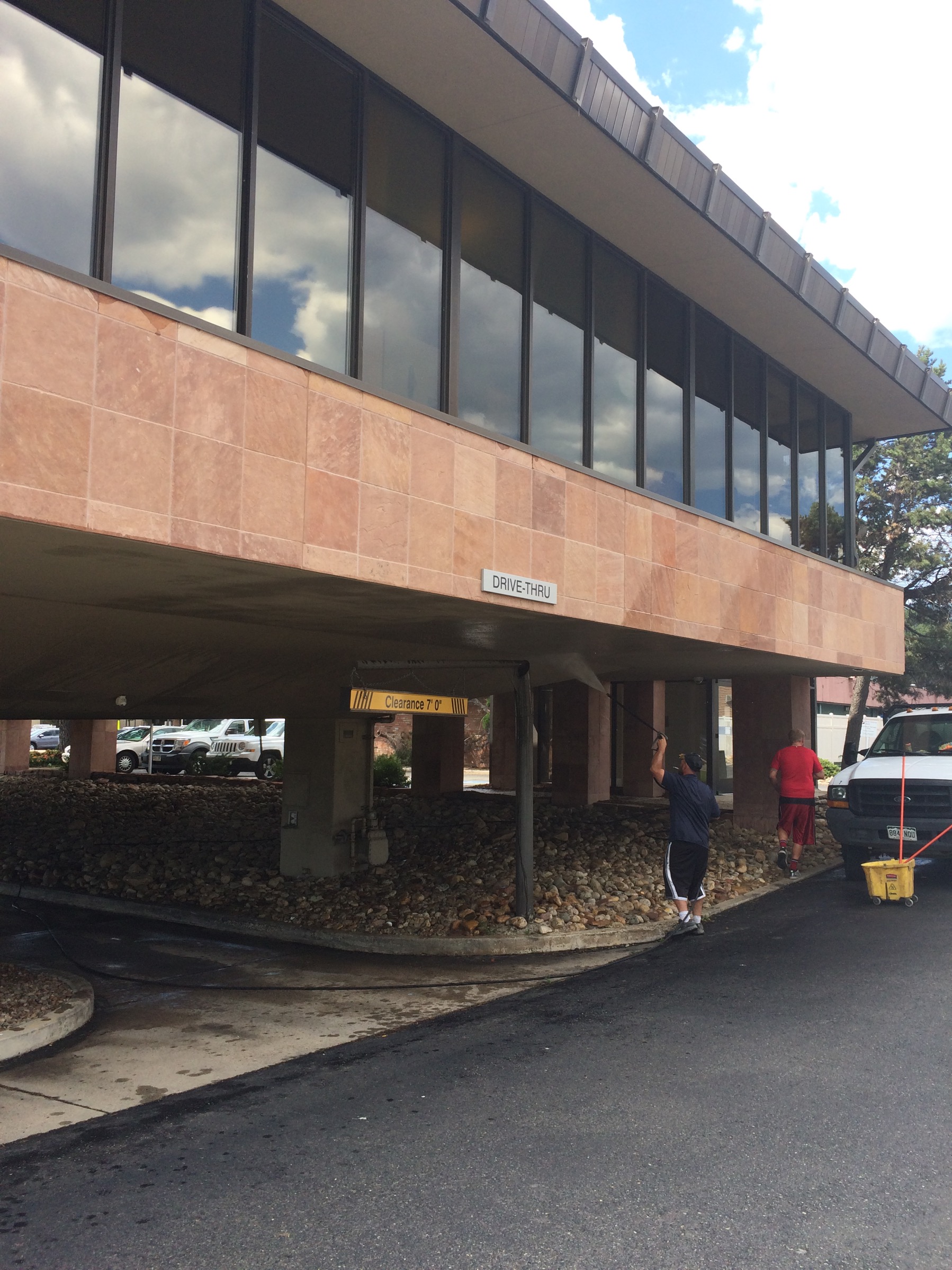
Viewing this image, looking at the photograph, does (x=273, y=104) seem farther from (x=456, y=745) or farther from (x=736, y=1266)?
(x=456, y=745)

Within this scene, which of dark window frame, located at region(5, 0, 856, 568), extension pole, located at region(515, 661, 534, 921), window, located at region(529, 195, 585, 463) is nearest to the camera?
dark window frame, located at region(5, 0, 856, 568)

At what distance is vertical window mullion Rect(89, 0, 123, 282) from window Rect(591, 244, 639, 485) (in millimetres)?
5640

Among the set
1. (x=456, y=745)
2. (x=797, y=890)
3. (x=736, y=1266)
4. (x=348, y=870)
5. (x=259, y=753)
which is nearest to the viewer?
(x=736, y=1266)

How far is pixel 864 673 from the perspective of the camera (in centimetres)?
1738

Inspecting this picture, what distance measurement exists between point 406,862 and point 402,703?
4787mm

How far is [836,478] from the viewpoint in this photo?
59.2 ft

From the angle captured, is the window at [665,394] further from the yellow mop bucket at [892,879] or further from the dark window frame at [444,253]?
the yellow mop bucket at [892,879]

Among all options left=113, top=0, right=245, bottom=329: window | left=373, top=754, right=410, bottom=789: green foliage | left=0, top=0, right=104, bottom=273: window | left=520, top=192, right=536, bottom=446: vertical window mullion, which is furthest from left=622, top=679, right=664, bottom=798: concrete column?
left=0, top=0, right=104, bottom=273: window

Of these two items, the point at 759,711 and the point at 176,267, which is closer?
the point at 176,267

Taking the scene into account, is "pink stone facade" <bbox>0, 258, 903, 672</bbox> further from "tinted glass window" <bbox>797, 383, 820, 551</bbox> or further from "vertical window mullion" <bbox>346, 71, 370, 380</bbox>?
"tinted glass window" <bbox>797, 383, 820, 551</bbox>

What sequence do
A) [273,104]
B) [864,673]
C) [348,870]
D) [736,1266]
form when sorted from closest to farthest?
[736,1266] < [273,104] < [348,870] < [864,673]

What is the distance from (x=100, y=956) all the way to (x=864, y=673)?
1238 centimetres

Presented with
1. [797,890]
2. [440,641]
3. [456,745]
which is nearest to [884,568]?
[456,745]

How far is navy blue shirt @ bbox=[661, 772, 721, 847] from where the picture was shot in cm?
1042
